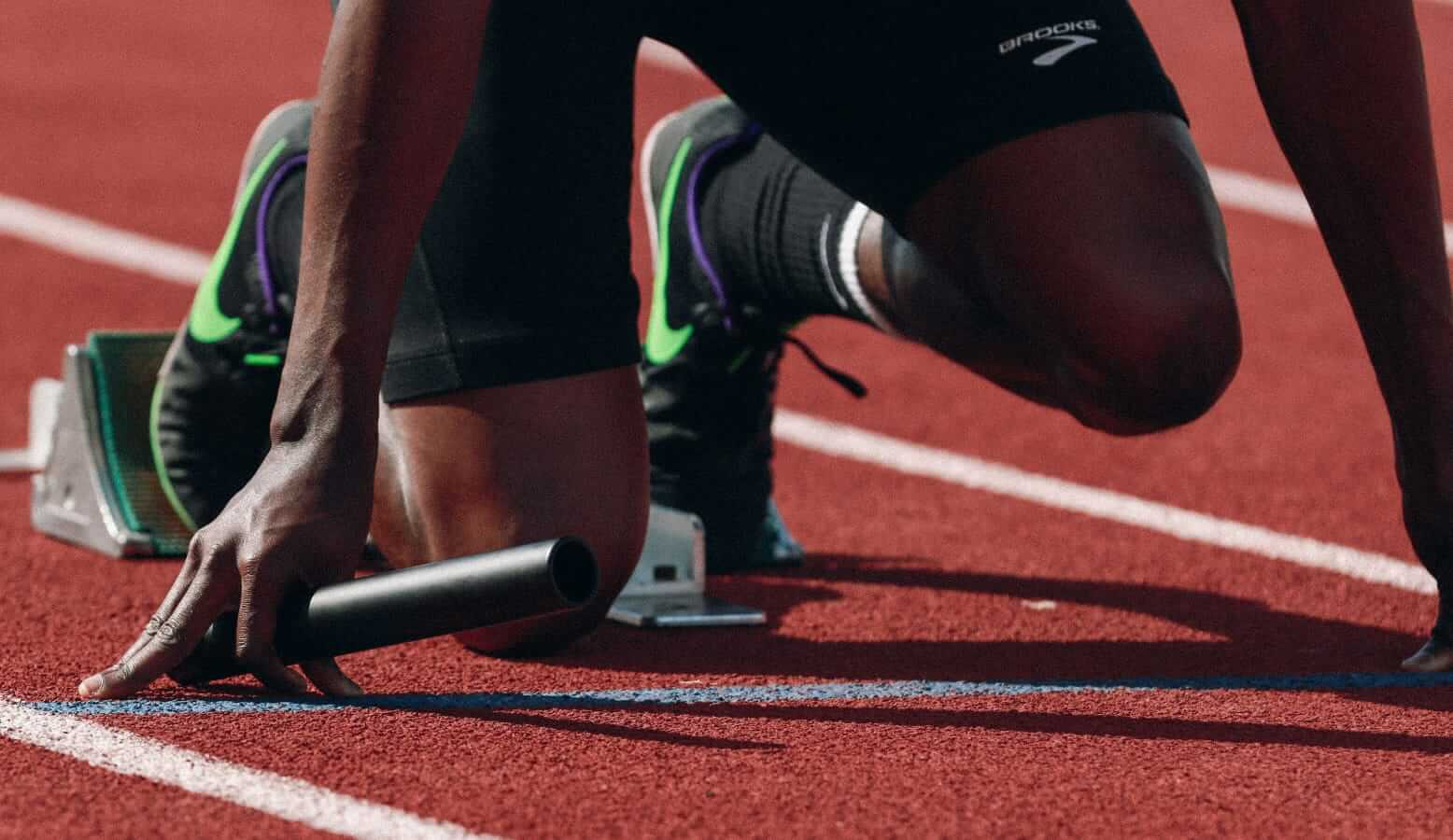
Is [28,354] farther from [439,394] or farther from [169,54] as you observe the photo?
[169,54]

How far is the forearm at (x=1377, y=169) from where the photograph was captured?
2.55 m

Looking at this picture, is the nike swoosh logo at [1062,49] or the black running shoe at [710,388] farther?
the black running shoe at [710,388]

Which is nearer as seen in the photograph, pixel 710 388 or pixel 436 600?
pixel 436 600

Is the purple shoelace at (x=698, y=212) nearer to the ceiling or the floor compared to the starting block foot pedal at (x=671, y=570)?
nearer to the ceiling

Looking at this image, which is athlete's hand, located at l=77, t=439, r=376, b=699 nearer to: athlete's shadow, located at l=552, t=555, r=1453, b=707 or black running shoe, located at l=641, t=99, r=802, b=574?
athlete's shadow, located at l=552, t=555, r=1453, b=707

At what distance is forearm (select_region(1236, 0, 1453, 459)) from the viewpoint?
255 cm

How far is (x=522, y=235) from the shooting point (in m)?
2.63

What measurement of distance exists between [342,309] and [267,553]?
0.85 feet

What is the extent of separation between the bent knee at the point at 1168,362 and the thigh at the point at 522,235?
572mm

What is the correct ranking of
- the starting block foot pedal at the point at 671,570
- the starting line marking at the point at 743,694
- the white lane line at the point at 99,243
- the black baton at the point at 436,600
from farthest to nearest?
the white lane line at the point at 99,243 < the starting block foot pedal at the point at 671,570 < the starting line marking at the point at 743,694 < the black baton at the point at 436,600

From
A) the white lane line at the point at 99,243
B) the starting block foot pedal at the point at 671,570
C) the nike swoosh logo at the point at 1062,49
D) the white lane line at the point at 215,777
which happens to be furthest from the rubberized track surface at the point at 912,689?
the white lane line at the point at 99,243

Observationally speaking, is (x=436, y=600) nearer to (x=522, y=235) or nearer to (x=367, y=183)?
(x=367, y=183)

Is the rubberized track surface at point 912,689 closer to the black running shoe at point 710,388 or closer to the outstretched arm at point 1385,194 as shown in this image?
the black running shoe at point 710,388

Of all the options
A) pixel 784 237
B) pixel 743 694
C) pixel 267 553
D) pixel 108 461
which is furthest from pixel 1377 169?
pixel 108 461
